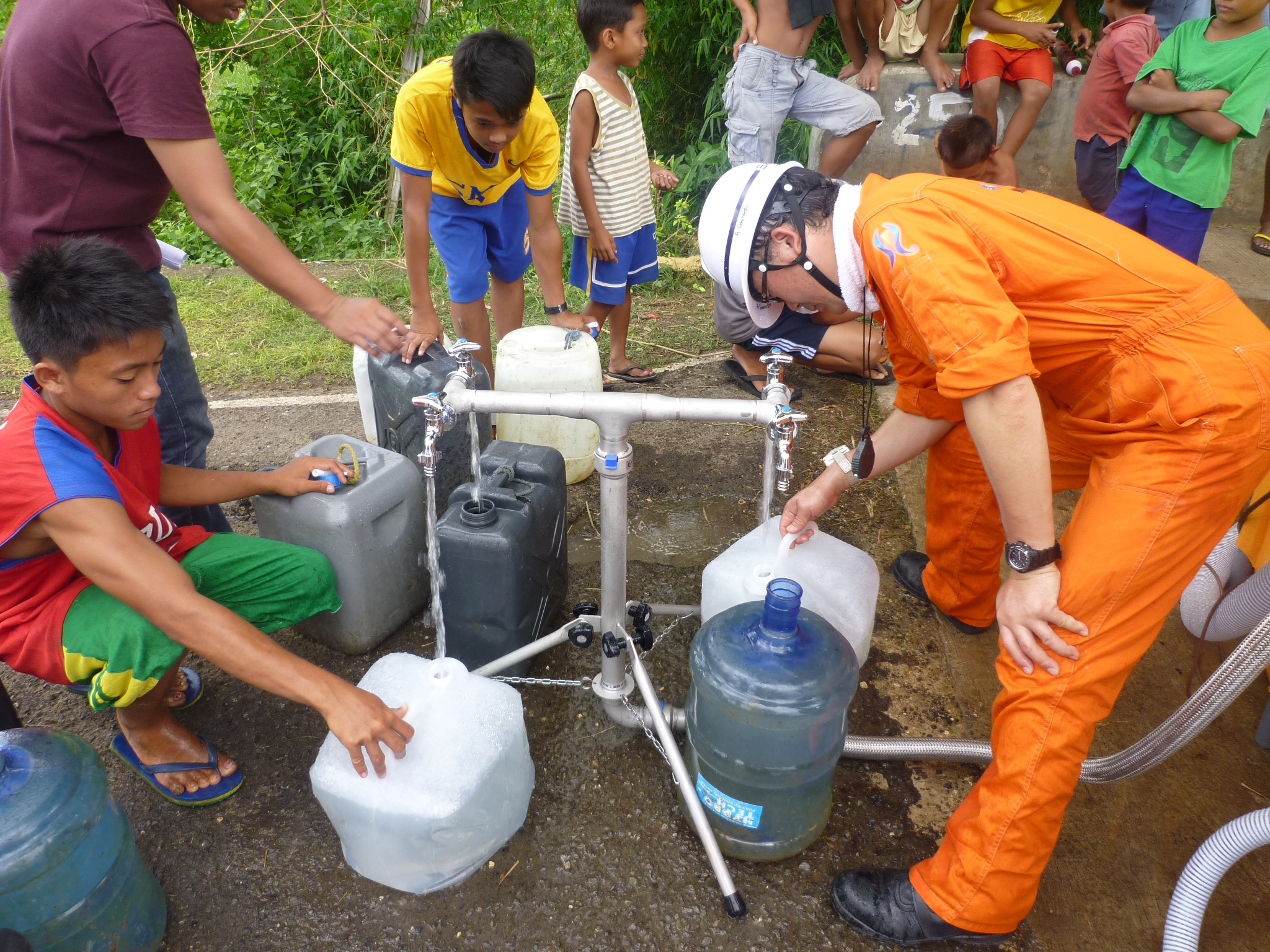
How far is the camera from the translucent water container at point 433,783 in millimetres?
1662

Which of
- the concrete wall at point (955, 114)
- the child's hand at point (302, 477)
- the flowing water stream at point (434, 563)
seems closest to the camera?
Answer: the flowing water stream at point (434, 563)

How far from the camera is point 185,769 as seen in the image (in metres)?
2.07

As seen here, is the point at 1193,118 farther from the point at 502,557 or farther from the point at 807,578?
the point at 502,557

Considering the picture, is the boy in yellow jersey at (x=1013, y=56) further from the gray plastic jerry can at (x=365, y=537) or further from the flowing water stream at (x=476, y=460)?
the gray plastic jerry can at (x=365, y=537)

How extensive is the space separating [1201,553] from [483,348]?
9.94 feet

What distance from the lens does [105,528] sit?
1.68 meters

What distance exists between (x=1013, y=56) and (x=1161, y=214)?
172 centimetres

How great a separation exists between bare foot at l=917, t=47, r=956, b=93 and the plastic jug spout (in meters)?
4.78

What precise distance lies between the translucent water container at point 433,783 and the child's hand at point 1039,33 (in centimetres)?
514

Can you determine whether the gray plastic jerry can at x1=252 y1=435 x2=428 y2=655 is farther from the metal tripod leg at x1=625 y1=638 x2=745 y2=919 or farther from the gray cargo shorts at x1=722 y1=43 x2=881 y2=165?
the gray cargo shorts at x1=722 y1=43 x2=881 y2=165

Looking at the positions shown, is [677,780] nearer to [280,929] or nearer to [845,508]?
[280,929]

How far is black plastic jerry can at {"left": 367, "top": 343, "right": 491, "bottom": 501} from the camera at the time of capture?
2684 mm

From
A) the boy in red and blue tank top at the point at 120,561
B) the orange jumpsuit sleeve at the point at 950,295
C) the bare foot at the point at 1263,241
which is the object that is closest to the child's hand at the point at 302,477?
the boy in red and blue tank top at the point at 120,561

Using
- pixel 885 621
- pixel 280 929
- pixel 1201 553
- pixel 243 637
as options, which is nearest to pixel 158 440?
pixel 243 637
